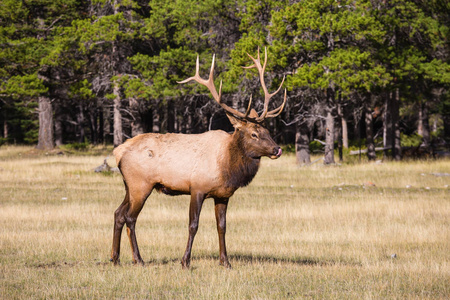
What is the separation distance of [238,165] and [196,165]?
0.61 meters

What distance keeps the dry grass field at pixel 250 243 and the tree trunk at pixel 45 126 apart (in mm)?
15776

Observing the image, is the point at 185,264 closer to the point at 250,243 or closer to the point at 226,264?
the point at 226,264

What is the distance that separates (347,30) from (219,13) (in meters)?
8.08

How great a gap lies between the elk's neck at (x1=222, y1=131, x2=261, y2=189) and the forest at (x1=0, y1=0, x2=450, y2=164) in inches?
696

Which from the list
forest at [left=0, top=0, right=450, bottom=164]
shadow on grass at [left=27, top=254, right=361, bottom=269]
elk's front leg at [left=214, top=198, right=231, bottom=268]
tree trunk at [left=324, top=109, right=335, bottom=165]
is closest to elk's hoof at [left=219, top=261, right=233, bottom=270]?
elk's front leg at [left=214, top=198, right=231, bottom=268]

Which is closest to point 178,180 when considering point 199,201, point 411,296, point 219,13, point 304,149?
point 199,201

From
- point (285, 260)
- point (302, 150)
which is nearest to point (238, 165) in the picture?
point (285, 260)

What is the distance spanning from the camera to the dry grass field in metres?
7.56

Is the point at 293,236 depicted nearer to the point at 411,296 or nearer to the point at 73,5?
the point at 411,296

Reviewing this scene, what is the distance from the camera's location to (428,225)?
13.3 metres

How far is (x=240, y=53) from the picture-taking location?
92.0ft

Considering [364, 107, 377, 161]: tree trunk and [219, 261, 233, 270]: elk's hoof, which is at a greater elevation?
[364, 107, 377, 161]: tree trunk

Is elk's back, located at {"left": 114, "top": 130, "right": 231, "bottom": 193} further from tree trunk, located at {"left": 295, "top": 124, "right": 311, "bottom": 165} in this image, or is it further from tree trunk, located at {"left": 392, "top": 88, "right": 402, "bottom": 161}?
tree trunk, located at {"left": 392, "top": 88, "right": 402, "bottom": 161}

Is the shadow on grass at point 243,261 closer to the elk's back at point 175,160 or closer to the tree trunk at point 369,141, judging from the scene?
the elk's back at point 175,160
